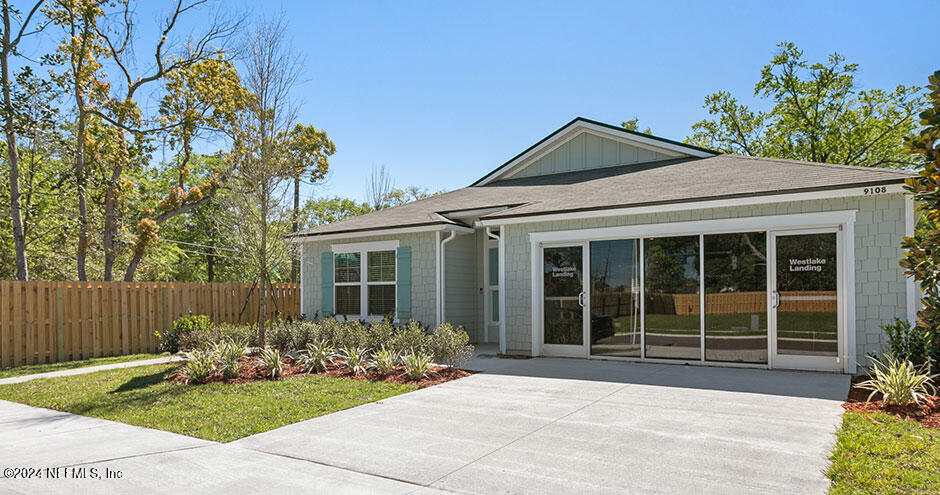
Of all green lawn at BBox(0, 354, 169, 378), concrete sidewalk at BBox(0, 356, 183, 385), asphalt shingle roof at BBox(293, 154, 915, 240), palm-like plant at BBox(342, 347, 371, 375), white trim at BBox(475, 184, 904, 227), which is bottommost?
green lawn at BBox(0, 354, 169, 378)

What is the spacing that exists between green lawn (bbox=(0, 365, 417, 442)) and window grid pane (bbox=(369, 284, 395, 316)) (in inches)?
189

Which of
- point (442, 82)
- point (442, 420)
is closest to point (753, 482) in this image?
point (442, 420)

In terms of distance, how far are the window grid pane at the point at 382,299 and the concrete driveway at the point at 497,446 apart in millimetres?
6114

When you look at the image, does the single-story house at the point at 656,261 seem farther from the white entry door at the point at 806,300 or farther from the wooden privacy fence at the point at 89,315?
the wooden privacy fence at the point at 89,315

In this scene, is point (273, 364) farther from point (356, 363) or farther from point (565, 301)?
point (565, 301)

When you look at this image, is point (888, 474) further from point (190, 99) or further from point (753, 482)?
point (190, 99)

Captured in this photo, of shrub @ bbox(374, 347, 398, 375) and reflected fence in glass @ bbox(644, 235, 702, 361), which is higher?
reflected fence in glass @ bbox(644, 235, 702, 361)

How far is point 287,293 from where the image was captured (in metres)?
17.7

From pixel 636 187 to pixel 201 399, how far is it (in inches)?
341

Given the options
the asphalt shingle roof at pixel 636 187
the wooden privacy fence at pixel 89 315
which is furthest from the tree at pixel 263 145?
the wooden privacy fence at pixel 89 315

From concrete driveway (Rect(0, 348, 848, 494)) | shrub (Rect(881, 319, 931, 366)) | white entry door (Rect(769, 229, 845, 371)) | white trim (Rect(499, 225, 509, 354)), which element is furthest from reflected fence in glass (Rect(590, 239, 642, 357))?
shrub (Rect(881, 319, 931, 366))

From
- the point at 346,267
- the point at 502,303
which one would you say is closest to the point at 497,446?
the point at 502,303

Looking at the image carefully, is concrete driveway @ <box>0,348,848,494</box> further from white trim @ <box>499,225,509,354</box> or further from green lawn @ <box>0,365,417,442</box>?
white trim @ <box>499,225,509,354</box>

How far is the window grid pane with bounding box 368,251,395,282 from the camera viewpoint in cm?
1384
